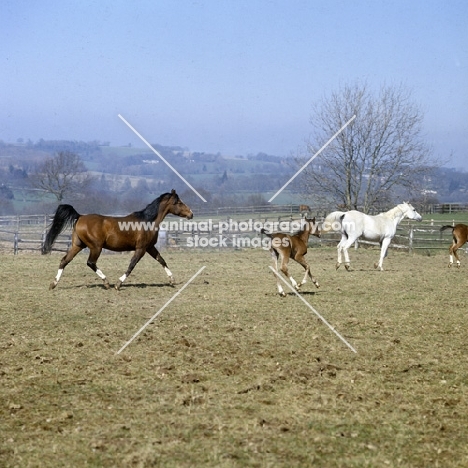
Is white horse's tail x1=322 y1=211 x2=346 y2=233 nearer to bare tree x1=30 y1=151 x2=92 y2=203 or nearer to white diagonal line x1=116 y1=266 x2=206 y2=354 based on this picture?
white diagonal line x1=116 y1=266 x2=206 y2=354

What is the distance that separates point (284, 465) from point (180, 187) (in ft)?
202

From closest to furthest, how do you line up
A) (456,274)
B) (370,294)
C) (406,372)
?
(406,372), (370,294), (456,274)

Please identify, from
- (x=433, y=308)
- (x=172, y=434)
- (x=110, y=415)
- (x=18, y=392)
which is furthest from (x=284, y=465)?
(x=433, y=308)

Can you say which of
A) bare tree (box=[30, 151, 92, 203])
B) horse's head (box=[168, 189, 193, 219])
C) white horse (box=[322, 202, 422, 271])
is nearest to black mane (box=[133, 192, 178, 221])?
horse's head (box=[168, 189, 193, 219])

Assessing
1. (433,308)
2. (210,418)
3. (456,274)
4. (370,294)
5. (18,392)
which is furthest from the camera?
(456,274)

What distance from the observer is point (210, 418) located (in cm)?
570

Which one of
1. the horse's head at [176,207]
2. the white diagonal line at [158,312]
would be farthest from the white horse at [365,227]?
the horse's head at [176,207]

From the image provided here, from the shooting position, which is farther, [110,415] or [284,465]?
[110,415]

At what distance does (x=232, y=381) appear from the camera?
6898mm

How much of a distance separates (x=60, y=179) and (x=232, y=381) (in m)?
52.0

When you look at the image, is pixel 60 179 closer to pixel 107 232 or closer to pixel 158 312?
pixel 107 232

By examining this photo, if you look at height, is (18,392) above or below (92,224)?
below

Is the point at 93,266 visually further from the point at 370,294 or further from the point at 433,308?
the point at 433,308

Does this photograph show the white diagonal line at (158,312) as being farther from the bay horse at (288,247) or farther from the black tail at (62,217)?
the black tail at (62,217)
